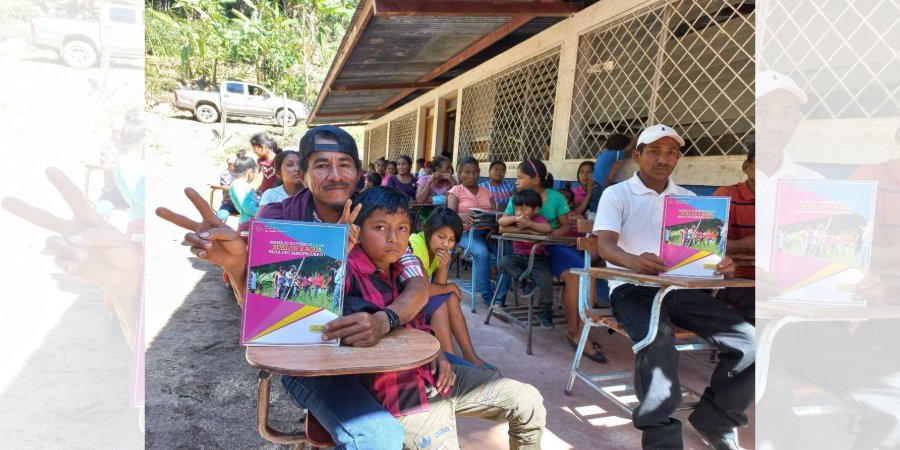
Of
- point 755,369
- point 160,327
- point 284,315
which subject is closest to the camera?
point 284,315

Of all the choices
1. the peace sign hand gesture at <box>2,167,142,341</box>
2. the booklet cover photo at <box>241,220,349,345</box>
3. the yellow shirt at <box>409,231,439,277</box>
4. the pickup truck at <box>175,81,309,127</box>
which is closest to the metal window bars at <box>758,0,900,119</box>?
the yellow shirt at <box>409,231,439,277</box>

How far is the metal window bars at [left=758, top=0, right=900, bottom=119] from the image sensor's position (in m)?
2.54

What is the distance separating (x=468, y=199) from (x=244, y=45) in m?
20.6

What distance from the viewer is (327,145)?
1.83 meters

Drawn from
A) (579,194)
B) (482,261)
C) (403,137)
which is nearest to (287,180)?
(482,261)

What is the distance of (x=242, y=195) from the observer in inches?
167

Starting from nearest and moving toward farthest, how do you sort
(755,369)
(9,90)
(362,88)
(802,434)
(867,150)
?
(9,90) < (755,369) < (802,434) < (867,150) < (362,88)

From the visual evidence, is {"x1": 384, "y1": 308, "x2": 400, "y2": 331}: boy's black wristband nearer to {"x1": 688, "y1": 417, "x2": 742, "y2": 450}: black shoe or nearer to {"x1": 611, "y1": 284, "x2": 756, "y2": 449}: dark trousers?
{"x1": 611, "y1": 284, "x2": 756, "y2": 449}: dark trousers

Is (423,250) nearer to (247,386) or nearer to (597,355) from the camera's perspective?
(247,386)

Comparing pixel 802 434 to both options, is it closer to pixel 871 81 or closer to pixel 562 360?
pixel 562 360

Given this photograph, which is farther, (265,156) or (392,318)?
(265,156)

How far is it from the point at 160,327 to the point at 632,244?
3.35 metres

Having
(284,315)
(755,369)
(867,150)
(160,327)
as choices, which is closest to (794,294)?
(755,369)

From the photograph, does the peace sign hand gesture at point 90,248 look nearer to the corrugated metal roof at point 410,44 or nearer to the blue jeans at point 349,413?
the blue jeans at point 349,413
